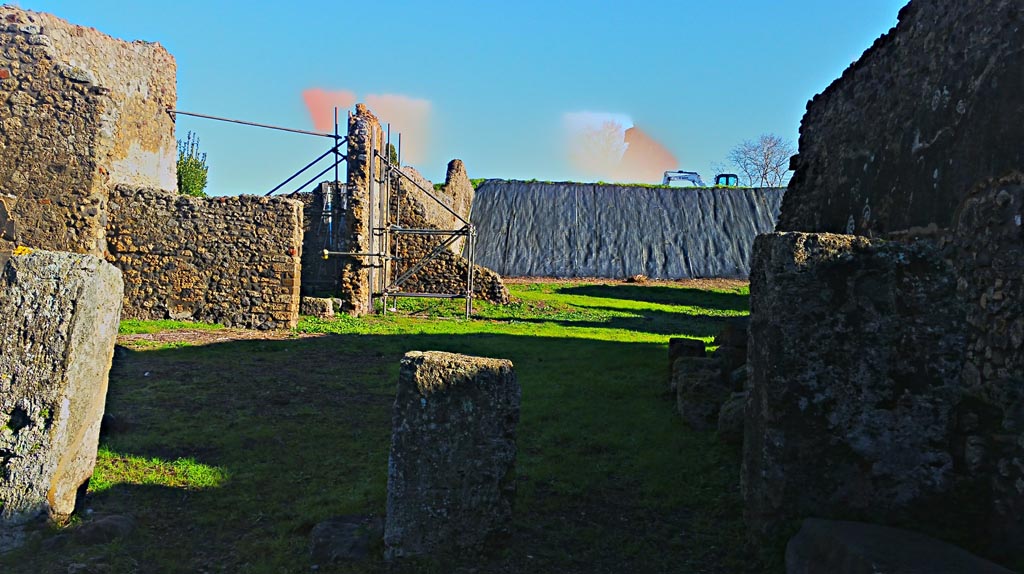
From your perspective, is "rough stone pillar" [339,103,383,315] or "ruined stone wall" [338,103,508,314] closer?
"rough stone pillar" [339,103,383,315]

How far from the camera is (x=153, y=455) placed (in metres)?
5.84

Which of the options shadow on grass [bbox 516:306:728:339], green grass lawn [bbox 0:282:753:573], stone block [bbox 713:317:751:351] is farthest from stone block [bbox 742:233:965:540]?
shadow on grass [bbox 516:306:728:339]

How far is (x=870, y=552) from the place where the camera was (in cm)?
313

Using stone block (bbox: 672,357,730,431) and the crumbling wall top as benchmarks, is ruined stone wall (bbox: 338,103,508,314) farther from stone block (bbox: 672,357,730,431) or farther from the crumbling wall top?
stone block (bbox: 672,357,730,431)

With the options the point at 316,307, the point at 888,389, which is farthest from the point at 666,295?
the point at 888,389

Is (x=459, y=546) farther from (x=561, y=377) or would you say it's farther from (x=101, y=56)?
(x=101, y=56)

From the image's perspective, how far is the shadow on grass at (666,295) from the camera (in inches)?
1006

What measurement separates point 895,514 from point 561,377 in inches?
238

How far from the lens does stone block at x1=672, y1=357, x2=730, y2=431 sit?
Answer: 700cm

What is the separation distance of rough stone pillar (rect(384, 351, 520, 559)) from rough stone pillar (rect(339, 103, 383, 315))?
14.1 metres

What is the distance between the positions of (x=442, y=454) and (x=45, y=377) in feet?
7.84

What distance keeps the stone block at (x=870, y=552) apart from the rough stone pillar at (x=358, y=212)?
15231mm

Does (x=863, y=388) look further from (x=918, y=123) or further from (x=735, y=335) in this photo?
(x=735, y=335)

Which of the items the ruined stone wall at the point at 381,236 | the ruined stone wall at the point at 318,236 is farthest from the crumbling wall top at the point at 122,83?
the ruined stone wall at the point at 318,236
